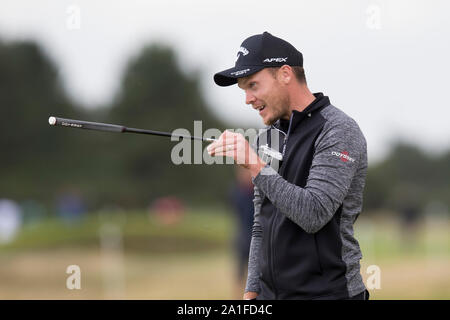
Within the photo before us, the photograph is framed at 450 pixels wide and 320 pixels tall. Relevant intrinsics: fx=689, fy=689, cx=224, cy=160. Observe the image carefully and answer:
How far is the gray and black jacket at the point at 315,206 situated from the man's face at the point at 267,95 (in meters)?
0.09

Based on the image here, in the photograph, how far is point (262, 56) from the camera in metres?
3.36

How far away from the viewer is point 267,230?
335 centimetres

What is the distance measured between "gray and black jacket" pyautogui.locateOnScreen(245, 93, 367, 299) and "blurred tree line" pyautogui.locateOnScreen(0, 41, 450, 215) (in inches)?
1850

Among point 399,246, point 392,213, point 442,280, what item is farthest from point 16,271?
point 392,213

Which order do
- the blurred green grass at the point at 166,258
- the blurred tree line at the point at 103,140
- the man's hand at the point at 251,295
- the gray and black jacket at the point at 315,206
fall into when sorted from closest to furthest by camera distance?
the gray and black jacket at the point at 315,206, the man's hand at the point at 251,295, the blurred green grass at the point at 166,258, the blurred tree line at the point at 103,140

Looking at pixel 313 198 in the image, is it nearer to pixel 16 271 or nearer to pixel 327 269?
pixel 327 269

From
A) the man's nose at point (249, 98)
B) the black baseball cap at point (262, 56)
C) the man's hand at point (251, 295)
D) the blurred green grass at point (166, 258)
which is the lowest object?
the man's hand at point (251, 295)

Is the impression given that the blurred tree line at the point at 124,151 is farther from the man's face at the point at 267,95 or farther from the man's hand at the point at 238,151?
the man's hand at the point at 238,151

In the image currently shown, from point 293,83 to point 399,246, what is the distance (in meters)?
33.7

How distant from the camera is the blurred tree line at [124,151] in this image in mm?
51969

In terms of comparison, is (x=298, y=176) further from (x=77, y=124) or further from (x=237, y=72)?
(x=77, y=124)

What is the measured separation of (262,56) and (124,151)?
5589 cm

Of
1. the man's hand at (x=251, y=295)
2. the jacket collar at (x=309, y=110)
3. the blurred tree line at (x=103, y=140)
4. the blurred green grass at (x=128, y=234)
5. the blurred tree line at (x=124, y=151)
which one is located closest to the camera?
the jacket collar at (x=309, y=110)

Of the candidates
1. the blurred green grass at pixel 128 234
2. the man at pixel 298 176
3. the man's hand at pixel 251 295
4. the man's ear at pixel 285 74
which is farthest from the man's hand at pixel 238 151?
the blurred green grass at pixel 128 234
